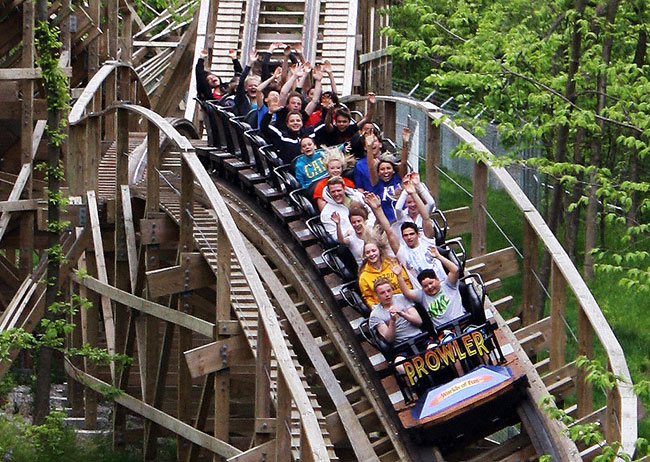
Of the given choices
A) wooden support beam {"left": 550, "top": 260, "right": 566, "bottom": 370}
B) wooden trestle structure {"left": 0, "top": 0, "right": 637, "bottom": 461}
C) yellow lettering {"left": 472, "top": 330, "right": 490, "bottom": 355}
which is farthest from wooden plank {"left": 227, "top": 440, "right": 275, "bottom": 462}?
wooden support beam {"left": 550, "top": 260, "right": 566, "bottom": 370}

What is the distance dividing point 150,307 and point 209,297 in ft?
8.00

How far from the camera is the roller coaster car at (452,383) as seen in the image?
392 inches

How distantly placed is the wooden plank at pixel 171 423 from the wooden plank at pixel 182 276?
116 cm

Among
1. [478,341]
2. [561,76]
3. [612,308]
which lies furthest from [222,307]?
[612,308]

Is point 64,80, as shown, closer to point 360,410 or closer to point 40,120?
point 40,120

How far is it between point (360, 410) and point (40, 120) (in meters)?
6.02

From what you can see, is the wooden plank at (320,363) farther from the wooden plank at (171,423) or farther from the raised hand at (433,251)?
the raised hand at (433,251)

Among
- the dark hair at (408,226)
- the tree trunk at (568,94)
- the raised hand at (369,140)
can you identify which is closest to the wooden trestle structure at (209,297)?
the raised hand at (369,140)

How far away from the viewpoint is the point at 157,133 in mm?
12633

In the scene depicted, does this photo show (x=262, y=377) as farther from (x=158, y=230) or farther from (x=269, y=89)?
(x=269, y=89)

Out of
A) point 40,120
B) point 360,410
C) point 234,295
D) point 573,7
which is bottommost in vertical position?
point 360,410

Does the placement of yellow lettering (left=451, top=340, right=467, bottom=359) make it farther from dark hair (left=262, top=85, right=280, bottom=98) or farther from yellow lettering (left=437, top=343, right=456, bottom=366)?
dark hair (left=262, top=85, right=280, bottom=98)

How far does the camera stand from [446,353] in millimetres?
10070

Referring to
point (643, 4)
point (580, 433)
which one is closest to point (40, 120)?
point (643, 4)
